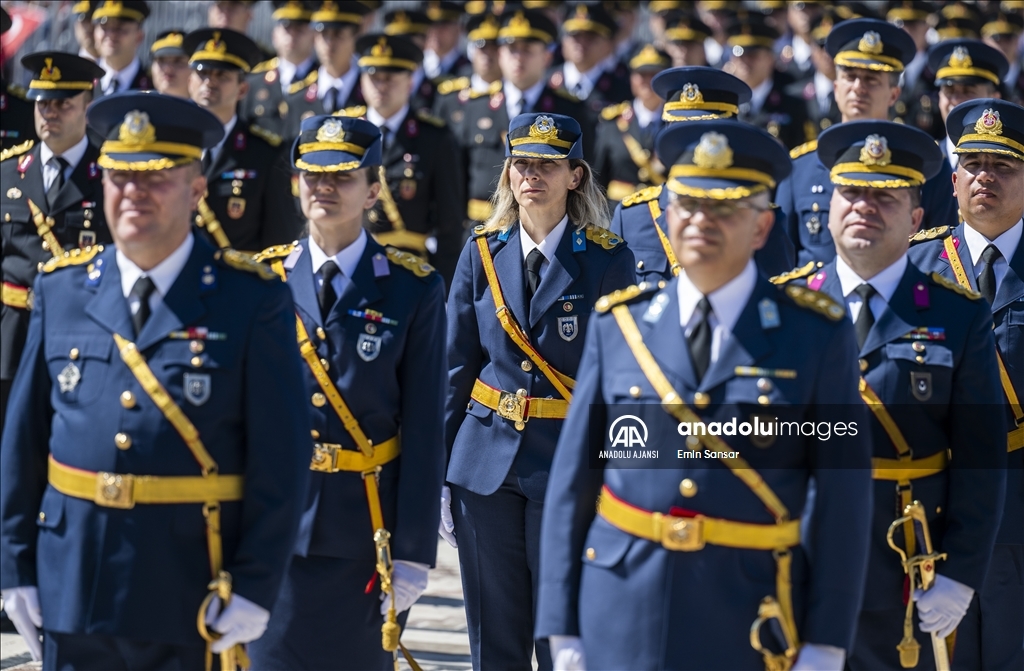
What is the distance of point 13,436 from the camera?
4516 mm

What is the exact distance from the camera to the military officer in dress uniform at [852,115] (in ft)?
26.6

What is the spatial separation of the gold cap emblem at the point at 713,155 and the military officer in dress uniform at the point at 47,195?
4567 mm

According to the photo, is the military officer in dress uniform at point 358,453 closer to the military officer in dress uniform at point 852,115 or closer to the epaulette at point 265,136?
the military officer in dress uniform at point 852,115

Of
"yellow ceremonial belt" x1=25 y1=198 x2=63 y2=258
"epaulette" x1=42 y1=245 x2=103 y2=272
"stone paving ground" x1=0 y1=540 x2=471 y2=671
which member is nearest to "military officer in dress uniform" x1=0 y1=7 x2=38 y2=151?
"yellow ceremonial belt" x1=25 y1=198 x2=63 y2=258

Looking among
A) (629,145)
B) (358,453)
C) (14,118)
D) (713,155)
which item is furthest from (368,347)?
(629,145)

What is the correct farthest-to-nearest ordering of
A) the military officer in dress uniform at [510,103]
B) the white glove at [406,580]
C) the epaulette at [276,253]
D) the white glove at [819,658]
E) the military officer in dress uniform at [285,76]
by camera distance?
the military officer in dress uniform at [510,103] < the military officer in dress uniform at [285,76] < the epaulette at [276,253] < the white glove at [406,580] < the white glove at [819,658]

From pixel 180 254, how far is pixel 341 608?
4.85 ft

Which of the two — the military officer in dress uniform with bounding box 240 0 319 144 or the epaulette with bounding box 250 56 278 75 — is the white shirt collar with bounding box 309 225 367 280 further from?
the epaulette with bounding box 250 56 278 75

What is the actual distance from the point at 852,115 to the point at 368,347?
4018 mm

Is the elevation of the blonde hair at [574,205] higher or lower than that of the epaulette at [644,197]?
lower

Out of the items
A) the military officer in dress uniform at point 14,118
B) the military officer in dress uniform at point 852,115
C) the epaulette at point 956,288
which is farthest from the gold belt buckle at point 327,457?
the military officer in dress uniform at point 14,118

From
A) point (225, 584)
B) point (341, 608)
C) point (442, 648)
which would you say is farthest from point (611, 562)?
point (442, 648)

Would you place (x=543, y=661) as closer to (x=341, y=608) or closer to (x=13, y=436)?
(x=341, y=608)

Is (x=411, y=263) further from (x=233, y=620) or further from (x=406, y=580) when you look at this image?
(x=233, y=620)
